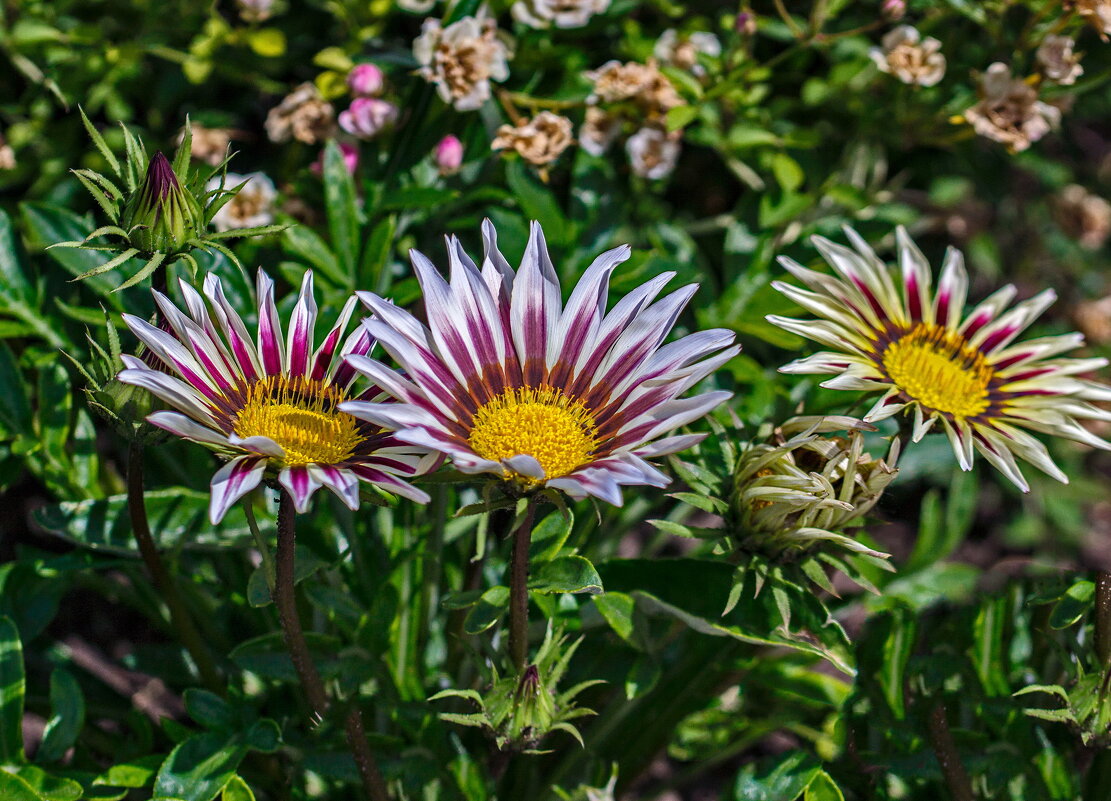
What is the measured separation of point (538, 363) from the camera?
4.52 feet

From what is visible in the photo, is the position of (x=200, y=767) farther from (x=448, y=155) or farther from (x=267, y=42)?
(x=267, y=42)

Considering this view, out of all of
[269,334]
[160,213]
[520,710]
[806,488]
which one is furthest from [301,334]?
[806,488]

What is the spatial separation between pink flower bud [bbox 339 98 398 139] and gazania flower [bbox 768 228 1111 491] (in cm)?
84

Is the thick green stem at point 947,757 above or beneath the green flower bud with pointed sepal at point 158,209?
beneath

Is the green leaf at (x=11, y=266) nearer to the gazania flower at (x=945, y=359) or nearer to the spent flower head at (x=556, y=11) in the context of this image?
the spent flower head at (x=556, y=11)

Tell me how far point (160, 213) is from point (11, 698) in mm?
769

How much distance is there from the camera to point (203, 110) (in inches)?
92.9

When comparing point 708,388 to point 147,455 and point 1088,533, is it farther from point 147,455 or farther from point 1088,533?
point 1088,533

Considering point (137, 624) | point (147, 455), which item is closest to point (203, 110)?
point (147, 455)

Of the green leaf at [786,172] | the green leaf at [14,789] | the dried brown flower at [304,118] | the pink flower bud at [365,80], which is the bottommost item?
the green leaf at [14,789]

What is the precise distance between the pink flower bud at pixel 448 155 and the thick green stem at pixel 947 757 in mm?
1235

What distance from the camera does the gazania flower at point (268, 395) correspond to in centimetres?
113

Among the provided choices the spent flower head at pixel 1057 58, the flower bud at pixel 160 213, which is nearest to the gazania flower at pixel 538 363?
the flower bud at pixel 160 213

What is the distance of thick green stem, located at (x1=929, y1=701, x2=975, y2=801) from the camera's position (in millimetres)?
1520
